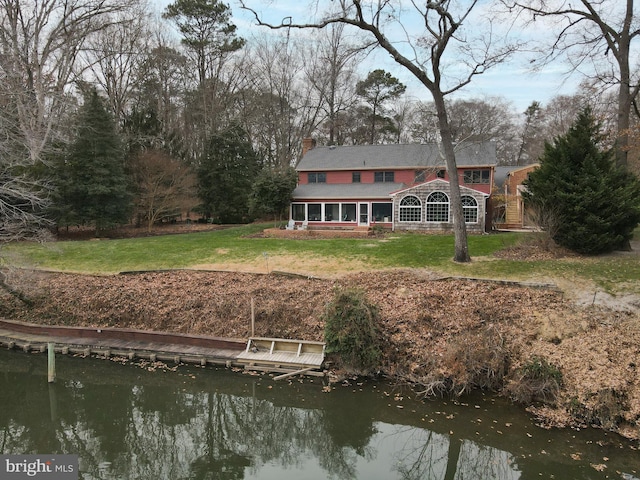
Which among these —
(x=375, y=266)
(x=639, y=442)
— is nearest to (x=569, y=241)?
(x=375, y=266)

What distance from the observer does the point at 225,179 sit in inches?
1217

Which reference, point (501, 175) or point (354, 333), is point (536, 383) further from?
point (501, 175)

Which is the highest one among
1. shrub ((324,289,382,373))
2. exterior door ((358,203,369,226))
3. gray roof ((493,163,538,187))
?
gray roof ((493,163,538,187))

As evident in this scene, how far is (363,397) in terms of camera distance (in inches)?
350

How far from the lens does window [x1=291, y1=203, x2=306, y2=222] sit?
88.4ft

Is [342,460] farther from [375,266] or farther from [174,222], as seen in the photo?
[174,222]

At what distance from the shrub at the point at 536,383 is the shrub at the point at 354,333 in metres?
2.94

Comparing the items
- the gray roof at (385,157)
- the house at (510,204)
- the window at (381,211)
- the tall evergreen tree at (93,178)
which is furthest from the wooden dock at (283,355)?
the gray roof at (385,157)

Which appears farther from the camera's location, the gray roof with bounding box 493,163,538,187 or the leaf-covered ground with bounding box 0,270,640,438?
the gray roof with bounding box 493,163,538,187

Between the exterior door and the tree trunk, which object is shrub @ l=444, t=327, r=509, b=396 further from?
the exterior door

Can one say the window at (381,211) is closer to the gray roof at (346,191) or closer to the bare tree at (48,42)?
the gray roof at (346,191)

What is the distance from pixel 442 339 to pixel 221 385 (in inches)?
210

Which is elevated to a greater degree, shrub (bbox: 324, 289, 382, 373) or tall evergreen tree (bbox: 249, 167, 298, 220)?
tall evergreen tree (bbox: 249, 167, 298, 220)

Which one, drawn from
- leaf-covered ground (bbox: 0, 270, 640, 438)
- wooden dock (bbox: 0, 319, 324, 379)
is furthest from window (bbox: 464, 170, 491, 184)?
wooden dock (bbox: 0, 319, 324, 379)
